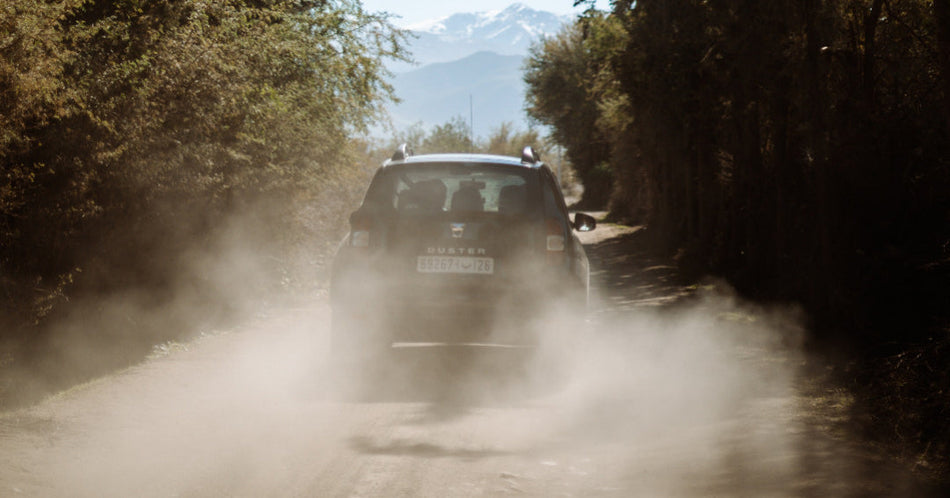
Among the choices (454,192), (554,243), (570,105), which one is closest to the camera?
(554,243)

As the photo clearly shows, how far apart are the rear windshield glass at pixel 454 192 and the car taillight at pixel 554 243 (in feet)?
0.85

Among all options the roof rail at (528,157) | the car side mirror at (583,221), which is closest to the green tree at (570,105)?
the car side mirror at (583,221)

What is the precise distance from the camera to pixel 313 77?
16.4 metres

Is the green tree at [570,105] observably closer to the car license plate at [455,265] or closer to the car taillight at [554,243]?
the car taillight at [554,243]

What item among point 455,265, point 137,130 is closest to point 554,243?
point 455,265

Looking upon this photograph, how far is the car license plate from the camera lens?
8352 millimetres

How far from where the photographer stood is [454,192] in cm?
882

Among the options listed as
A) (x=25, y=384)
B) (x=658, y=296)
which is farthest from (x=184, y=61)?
(x=658, y=296)

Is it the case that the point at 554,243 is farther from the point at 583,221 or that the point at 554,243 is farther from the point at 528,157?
the point at 583,221

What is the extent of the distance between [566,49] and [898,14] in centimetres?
4940

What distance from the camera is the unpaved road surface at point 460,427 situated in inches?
223

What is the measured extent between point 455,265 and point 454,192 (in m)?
0.76

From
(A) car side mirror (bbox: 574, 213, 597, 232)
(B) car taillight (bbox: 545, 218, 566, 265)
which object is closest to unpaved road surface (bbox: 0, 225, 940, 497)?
(B) car taillight (bbox: 545, 218, 566, 265)

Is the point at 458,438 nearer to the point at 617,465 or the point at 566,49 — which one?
the point at 617,465
